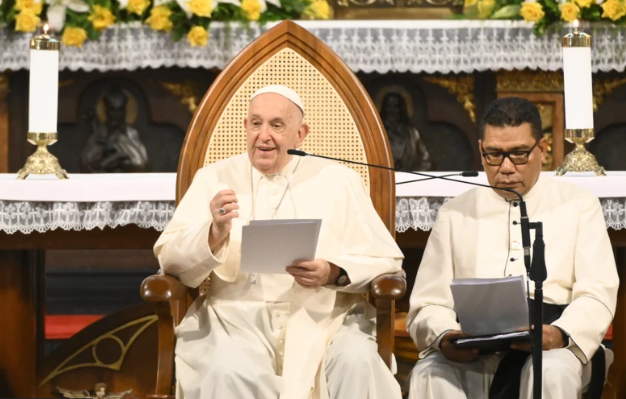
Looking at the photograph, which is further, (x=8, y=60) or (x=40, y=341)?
(x=8, y=60)

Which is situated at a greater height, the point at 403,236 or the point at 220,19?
the point at 220,19

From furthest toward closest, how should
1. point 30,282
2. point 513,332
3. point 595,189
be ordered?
point 30,282
point 595,189
point 513,332

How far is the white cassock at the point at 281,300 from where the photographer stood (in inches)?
145

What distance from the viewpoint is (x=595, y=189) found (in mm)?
4492

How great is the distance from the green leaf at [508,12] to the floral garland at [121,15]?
1.31m

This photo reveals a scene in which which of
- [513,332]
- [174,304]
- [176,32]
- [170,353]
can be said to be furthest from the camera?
[176,32]

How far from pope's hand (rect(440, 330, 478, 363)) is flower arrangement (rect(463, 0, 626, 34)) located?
313cm

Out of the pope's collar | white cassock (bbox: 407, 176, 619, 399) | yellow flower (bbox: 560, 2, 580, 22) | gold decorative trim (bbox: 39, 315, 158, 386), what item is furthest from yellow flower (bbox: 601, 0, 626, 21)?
gold decorative trim (bbox: 39, 315, 158, 386)

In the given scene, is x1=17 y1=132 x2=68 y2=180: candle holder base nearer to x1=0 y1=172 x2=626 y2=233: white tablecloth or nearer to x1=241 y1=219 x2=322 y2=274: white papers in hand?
x1=0 y1=172 x2=626 y2=233: white tablecloth

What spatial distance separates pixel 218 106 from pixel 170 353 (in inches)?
42.9

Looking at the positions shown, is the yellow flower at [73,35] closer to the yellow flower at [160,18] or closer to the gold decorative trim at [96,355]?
the yellow flower at [160,18]

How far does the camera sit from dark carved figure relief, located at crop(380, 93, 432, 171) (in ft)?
22.9

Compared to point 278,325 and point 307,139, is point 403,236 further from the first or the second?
point 278,325

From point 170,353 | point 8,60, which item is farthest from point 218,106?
point 8,60
